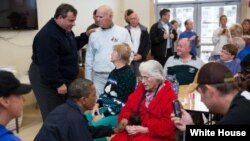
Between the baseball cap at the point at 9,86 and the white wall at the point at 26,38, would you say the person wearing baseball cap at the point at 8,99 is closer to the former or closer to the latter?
the baseball cap at the point at 9,86

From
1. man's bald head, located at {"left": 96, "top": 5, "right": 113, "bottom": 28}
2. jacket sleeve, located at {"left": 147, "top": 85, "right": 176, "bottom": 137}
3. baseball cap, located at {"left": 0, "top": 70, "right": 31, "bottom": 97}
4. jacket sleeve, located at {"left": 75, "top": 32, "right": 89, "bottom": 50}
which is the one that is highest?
man's bald head, located at {"left": 96, "top": 5, "right": 113, "bottom": 28}

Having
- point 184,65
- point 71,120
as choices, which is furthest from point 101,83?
point 71,120

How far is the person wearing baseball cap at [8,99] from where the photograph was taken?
138cm

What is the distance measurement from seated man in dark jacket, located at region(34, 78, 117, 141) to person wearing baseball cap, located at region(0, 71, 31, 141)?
47 cm

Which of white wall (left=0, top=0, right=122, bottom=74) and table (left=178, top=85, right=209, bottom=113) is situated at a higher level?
white wall (left=0, top=0, right=122, bottom=74)

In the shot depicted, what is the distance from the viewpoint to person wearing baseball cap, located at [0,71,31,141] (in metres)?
1.38

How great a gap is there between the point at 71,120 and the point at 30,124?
267 cm

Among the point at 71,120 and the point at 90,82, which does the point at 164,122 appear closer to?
the point at 90,82

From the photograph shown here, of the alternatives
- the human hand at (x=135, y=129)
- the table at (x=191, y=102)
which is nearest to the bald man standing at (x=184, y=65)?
the table at (x=191, y=102)

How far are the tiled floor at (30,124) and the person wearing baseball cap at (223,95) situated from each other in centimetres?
276

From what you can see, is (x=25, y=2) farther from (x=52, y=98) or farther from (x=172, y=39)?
(x=172, y=39)

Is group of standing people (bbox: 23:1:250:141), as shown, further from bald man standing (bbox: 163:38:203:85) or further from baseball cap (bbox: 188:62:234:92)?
baseball cap (bbox: 188:62:234:92)

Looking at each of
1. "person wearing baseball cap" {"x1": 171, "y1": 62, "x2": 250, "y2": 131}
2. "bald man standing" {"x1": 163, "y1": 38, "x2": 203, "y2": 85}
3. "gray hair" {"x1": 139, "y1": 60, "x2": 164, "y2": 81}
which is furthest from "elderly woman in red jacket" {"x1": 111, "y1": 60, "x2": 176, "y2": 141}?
"bald man standing" {"x1": 163, "y1": 38, "x2": 203, "y2": 85}

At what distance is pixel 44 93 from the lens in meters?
2.91
